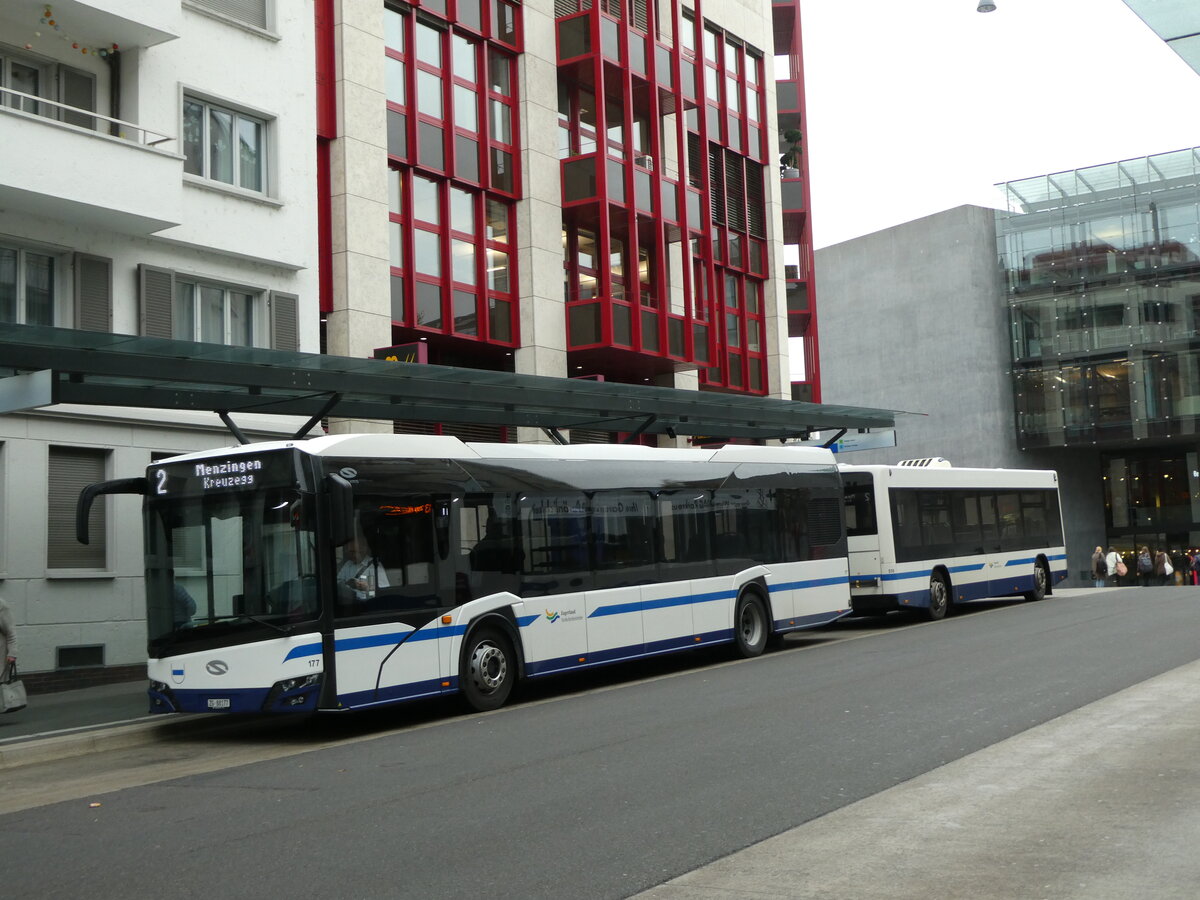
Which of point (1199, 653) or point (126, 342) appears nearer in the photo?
point (126, 342)

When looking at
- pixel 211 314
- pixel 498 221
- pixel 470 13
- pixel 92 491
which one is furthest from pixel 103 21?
pixel 498 221

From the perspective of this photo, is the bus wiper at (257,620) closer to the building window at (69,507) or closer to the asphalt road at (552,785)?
the asphalt road at (552,785)

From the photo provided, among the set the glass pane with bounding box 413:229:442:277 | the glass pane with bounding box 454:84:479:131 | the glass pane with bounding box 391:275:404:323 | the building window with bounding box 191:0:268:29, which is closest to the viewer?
the building window with bounding box 191:0:268:29

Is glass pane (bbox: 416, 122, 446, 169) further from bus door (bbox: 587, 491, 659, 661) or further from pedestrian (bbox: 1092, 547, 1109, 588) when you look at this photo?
pedestrian (bbox: 1092, 547, 1109, 588)

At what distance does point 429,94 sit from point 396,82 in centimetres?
86

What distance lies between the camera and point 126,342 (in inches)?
532

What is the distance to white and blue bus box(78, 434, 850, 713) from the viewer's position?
12.8 meters

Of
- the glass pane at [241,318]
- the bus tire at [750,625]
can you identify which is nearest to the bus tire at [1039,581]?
the bus tire at [750,625]

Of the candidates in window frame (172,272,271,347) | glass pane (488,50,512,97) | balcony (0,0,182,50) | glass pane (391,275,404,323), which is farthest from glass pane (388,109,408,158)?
balcony (0,0,182,50)

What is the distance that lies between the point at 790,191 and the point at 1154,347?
24354 millimetres

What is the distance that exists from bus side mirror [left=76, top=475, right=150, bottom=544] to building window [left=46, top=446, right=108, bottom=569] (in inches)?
215

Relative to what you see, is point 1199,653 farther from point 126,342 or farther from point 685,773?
point 126,342

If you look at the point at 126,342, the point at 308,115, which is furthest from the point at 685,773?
the point at 308,115

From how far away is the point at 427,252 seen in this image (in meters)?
26.4
